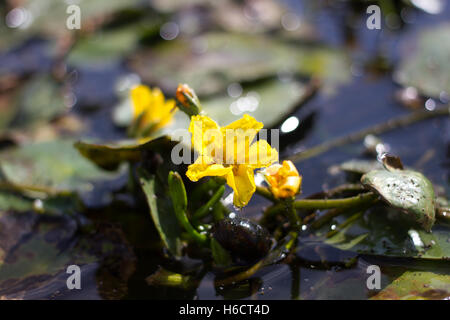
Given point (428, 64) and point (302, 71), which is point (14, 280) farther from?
point (428, 64)

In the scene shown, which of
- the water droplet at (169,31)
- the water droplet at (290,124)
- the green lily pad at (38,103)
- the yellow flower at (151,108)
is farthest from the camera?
the water droplet at (169,31)

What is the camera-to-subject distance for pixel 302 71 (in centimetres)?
212

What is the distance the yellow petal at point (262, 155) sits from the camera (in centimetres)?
111

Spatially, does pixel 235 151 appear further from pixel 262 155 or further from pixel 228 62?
pixel 228 62

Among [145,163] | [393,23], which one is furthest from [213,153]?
[393,23]

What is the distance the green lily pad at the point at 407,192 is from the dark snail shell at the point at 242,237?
28cm

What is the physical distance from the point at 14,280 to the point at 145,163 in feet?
1.52

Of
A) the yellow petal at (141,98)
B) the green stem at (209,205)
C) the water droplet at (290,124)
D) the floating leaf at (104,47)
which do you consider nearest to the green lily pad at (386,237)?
the green stem at (209,205)

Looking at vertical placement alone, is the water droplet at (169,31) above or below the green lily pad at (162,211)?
above

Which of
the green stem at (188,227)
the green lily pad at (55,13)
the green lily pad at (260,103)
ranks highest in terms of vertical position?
the green lily pad at (55,13)

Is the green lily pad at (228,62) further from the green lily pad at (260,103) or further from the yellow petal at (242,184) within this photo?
the yellow petal at (242,184)

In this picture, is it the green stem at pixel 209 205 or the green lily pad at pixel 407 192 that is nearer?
the green lily pad at pixel 407 192

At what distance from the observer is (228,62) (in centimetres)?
217

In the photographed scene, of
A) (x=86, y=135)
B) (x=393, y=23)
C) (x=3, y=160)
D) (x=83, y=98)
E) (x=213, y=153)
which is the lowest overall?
(x=213, y=153)
